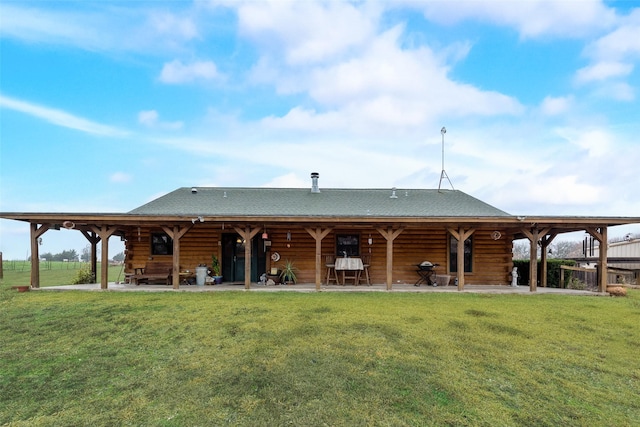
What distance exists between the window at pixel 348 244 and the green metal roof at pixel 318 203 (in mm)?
931

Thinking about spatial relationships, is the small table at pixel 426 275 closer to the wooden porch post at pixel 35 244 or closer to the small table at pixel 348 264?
the small table at pixel 348 264

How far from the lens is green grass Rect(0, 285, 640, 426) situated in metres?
3.47

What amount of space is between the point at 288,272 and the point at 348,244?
7.58 feet

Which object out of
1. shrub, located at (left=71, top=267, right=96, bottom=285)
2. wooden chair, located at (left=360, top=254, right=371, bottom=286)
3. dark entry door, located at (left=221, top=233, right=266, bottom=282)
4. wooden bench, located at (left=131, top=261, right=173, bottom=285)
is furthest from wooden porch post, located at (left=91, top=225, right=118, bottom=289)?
wooden chair, located at (left=360, top=254, right=371, bottom=286)

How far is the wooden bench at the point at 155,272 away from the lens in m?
11.0

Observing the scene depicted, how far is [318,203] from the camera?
501 inches

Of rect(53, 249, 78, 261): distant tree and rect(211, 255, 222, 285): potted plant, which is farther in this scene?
rect(53, 249, 78, 261): distant tree

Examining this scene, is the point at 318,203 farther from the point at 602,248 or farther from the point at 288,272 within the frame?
the point at 602,248

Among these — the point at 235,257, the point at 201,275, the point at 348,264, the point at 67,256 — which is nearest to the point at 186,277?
the point at 201,275

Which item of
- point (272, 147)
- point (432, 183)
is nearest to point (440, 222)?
point (432, 183)

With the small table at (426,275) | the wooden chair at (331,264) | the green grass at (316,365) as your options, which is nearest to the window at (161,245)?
the green grass at (316,365)

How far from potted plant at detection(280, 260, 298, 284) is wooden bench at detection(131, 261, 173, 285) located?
12.0 feet

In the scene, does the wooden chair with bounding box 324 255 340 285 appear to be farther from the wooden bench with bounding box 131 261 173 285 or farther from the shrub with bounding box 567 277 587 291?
the shrub with bounding box 567 277 587 291

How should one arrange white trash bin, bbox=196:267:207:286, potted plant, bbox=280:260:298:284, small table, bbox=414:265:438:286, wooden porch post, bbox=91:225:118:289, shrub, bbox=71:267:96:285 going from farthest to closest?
1. shrub, bbox=71:267:96:285
2. potted plant, bbox=280:260:298:284
3. small table, bbox=414:265:438:286
4. white trash bin, bbox=196:267:207:286
5. wooden porch post, bbox=91:225:118:289
